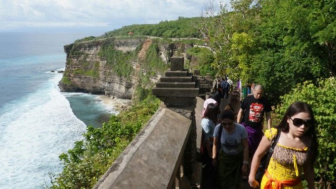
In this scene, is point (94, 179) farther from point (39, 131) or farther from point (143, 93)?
point (143, 93)

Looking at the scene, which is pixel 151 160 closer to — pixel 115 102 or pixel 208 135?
pixel 208 135

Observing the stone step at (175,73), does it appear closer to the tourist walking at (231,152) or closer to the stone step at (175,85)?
the stone step at (175,85)

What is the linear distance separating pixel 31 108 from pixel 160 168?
64.8 m

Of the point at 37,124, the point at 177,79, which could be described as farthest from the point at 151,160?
the point at 37,124

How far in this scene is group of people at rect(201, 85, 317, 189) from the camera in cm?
336

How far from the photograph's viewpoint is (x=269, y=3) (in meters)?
22.8

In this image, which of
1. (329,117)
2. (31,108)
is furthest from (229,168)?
(31,108)

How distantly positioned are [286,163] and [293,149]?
0.17 meters

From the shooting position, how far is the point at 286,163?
134 inches

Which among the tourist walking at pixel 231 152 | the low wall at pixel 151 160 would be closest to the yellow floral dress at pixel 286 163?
the low wall at pixel 151 160

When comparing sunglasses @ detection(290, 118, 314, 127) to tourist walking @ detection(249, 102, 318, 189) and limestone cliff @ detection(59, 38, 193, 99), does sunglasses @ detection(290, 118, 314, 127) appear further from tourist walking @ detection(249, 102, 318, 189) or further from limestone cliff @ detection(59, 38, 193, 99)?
limestone cliff @ detection(59, 38, 193, 99)

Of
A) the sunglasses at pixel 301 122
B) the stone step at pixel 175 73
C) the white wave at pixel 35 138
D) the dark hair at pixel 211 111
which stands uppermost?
the stone step at pixel 175 73

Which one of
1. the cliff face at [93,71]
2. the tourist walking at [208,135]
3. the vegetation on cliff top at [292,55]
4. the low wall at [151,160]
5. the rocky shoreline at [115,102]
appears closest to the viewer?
the low wall at [151,160]

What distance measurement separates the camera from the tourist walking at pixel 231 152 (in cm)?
480
